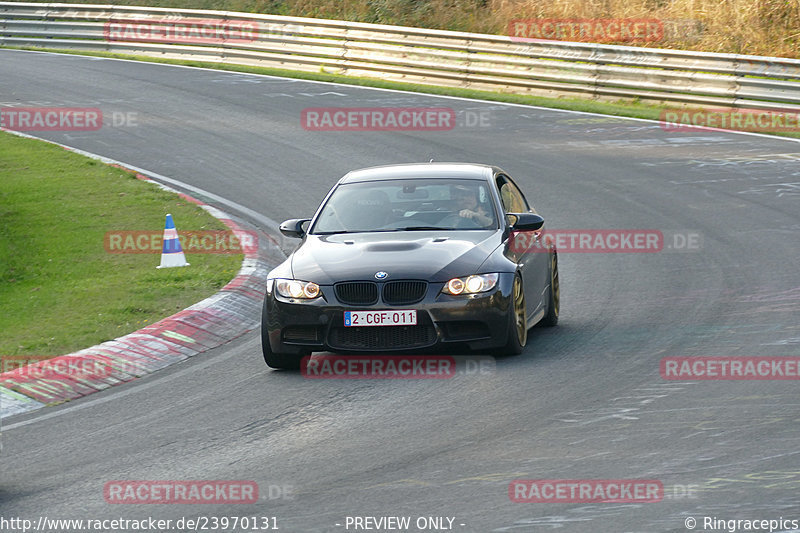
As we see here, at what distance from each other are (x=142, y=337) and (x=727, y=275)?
19.6ft

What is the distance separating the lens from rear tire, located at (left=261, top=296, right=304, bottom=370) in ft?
32.0

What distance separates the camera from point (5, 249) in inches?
575

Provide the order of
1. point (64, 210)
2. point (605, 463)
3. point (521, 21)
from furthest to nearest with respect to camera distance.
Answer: point (521, 21) < point (64, 210) < point (605, 463)

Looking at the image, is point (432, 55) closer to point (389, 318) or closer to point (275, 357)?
point (275, 357)

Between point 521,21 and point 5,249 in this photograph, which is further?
point 521,21

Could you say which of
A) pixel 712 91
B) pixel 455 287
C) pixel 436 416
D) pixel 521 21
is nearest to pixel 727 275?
pixel 455 287

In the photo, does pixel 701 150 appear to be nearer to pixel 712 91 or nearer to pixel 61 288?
pixel 712 91
